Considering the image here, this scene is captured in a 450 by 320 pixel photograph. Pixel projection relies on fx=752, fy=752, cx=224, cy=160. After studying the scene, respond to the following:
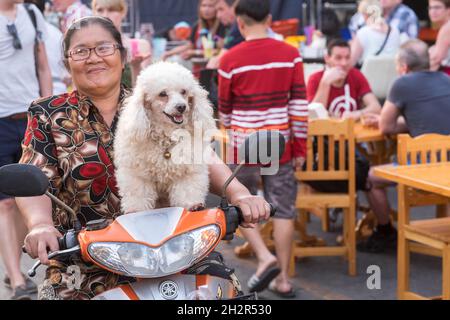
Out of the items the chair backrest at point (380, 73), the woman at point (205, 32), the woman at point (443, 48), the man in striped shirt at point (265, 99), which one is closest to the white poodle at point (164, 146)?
the man in striped shirt at point (265, 99)

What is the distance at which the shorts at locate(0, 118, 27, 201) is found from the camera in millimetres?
4883

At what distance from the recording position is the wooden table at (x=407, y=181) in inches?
155

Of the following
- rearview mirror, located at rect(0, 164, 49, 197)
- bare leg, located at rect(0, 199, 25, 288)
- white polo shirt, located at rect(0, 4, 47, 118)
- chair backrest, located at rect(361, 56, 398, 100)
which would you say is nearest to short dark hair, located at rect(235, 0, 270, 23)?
white polo shirt, located at rect(0, 4, 47, 118)

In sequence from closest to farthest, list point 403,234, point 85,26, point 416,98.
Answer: point 85,26
point 403,234
point 416,98

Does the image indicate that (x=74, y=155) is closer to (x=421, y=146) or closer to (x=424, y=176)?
(x=424, y=176)

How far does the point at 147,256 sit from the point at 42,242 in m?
0.38

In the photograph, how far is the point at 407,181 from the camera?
411 centimetres

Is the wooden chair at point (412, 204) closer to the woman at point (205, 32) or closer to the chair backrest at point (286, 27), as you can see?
the woman at point (205, 32)

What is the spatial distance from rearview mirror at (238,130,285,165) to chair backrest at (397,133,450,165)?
2378mm

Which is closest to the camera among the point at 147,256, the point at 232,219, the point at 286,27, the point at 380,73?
the point at 147,256

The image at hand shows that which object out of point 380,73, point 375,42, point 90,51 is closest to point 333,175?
point 380,73

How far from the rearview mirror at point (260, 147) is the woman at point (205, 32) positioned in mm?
6010
